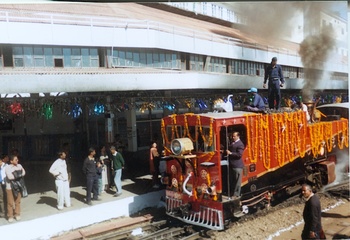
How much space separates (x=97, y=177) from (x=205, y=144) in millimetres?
3553

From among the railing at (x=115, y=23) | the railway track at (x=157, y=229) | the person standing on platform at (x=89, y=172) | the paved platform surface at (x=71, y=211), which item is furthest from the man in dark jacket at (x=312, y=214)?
the railing at (x=115, y=23)

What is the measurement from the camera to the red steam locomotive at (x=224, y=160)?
268 inches

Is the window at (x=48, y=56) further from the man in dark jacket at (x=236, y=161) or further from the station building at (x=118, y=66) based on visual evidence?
the man in dark jacket at (x=236, y=161)

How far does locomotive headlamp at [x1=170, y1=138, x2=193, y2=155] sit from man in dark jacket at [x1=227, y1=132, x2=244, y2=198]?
2.74 feet

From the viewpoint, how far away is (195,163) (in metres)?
7.07

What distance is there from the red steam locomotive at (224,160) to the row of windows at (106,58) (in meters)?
4.31

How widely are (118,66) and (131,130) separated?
15.1 ft

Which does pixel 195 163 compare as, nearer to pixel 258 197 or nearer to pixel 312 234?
pixel 258 197

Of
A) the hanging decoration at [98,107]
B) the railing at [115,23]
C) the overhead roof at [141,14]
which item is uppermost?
the overhead roof at [141,14]

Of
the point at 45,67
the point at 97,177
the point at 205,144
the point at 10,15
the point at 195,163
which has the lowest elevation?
the point at 97,177

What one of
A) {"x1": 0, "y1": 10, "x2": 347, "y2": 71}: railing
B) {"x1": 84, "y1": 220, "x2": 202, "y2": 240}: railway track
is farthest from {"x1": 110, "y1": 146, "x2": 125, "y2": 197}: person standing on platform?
{"x1": 0, "y1": 10, "x2": 347, "y2": 71}: railing

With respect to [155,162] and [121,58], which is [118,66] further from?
[155,162]

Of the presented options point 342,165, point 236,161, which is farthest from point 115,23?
point 342,165

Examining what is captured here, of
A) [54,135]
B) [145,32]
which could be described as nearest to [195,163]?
[145,32]
